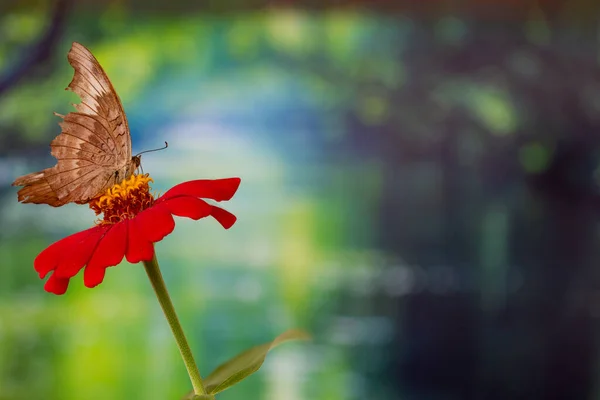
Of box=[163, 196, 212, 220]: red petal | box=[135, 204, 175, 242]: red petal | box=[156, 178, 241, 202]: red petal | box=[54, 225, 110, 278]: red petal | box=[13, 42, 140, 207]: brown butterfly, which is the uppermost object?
box=[13, 42, 140, 207]: brown butterfly

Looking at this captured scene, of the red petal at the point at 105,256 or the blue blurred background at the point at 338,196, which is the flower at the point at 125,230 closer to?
the red petal at the point at 105,256

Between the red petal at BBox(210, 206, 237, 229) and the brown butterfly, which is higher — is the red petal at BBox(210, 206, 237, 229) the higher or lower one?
the lower one

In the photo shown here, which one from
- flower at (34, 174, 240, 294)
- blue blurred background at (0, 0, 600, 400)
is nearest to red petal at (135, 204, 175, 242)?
flower at (34, 174, 240, 294)

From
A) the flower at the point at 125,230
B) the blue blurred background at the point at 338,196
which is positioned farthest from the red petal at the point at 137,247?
the blue blurred background at the point at 338,196

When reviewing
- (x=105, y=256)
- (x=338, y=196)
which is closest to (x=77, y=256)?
(x=105, y=256)

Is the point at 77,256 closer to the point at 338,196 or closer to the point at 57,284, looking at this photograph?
the point at 57,284

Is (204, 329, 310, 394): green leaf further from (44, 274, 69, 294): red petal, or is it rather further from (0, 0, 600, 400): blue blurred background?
(0, 0, 600, 400): blue blurred background

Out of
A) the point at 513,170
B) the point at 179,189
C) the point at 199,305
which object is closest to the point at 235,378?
the point at 179,189

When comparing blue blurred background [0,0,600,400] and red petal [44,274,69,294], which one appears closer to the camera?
red petal [44,274,69,294]
